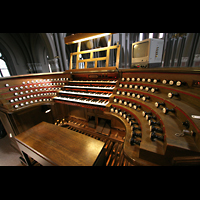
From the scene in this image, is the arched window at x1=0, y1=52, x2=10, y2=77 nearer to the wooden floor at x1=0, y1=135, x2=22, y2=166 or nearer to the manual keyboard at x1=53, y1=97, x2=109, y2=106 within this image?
the wooden floor at x1=0, y1=135, x2=22, y2=166

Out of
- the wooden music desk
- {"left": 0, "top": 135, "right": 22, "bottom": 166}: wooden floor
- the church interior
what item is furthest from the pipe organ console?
A: the wooden music desk

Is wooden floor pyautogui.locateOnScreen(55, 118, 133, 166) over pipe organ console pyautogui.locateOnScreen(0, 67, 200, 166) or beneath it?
beneath

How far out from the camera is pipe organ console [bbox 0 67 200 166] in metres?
0.91

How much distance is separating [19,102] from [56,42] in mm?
4374

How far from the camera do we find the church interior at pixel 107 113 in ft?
3.22

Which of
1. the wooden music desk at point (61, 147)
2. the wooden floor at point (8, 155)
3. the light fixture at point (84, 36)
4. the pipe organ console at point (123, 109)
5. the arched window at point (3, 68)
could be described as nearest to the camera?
the pipe organ console at point (123, 109)

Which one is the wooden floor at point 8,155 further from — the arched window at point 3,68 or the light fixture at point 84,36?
the arched window at point 3,68

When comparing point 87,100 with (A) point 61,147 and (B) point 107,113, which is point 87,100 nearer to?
(B) point 107,113

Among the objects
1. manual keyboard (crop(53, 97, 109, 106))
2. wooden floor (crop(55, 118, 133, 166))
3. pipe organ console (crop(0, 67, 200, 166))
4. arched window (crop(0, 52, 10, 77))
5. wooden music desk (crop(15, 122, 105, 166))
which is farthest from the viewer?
arched window (crop(0, 52, 10, 77))

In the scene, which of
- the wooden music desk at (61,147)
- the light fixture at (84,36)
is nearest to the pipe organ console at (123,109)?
the wooden music desk at (61,147)

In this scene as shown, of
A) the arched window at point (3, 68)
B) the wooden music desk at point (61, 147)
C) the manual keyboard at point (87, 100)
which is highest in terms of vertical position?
the arched window at point (3, 68)
